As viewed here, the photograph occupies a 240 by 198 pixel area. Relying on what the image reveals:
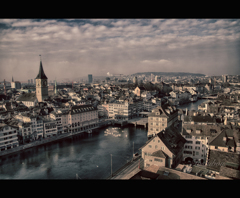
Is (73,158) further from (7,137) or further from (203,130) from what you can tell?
(203,130)

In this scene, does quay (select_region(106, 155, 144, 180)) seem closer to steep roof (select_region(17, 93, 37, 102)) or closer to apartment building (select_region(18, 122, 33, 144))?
apartment building (select_region(18, 122, 33, 144))

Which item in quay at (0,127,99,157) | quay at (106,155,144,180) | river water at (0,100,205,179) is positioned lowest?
river water at (0,100,205,179)

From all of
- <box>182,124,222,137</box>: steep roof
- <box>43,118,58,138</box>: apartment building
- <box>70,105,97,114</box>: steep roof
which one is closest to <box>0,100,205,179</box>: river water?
<box>43,118,58,138</box>: apartment building

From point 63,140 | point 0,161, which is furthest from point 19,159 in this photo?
point 63,140

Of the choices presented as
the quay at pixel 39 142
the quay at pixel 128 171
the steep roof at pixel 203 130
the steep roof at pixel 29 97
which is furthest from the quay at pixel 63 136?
the steep roof at pixel 29 97

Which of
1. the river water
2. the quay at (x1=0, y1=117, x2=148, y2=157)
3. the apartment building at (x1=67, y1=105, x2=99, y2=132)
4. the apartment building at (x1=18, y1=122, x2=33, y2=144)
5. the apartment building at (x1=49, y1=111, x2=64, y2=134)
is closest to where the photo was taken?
the river water

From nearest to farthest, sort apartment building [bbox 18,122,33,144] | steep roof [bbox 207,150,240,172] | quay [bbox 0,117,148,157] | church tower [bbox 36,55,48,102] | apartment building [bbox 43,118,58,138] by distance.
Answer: steep roof [bbox 207,150,240,172] < quay [bbox 0,117,148,157] < apartment building [bbox 18,122,33,144] < apartment building [bbox 43,118,58,138] < church tower [bbox 36,55,48,102]
